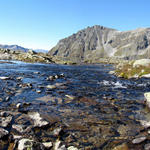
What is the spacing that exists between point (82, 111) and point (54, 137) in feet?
13.8

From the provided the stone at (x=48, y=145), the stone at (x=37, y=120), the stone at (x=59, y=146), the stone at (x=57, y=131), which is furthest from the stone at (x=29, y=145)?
the stone at (x=37, y=120)

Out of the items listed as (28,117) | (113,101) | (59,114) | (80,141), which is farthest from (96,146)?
(113,101)

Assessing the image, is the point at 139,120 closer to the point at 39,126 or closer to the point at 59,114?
the point at 59,114

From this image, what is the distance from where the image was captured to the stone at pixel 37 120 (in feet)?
27.6

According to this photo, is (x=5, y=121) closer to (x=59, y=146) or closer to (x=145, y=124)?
(x=59, y=146)

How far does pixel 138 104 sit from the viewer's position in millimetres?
13414

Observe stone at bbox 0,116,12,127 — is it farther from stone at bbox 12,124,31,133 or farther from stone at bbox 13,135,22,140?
stone at bbox 13,135,22,140

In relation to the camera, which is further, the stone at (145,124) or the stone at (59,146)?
the stone at (145,124)

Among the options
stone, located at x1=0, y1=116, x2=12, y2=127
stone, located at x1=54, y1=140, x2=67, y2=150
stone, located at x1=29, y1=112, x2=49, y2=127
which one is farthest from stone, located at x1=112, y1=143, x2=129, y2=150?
stone, located at x1=0, y1=116, x2=12, y2=127

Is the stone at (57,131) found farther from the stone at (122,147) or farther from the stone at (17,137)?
the stone at (122,147)

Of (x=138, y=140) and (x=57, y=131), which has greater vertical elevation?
(x=57, y=131)

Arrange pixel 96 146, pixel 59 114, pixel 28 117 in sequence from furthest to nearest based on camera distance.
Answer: pixel 59 114 → pixel 28 117 → pixel 96 146

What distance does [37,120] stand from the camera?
8.92 meters

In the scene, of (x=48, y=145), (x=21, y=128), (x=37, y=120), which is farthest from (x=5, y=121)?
(x=48, y=145)
